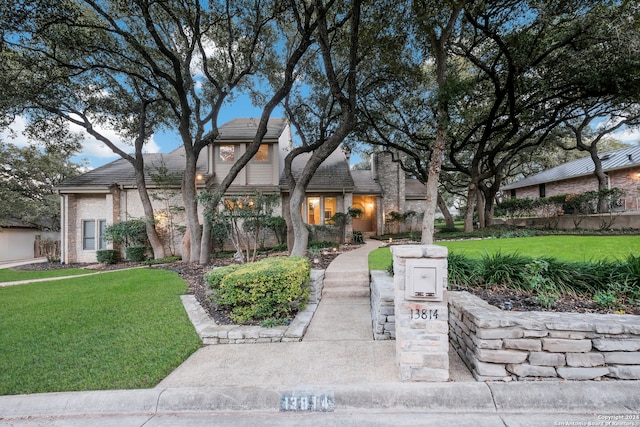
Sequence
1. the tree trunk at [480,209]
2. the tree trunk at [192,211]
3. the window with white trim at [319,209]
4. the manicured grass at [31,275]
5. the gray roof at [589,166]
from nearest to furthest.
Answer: the manicured grass at [31,275] < the tree trunk at [192,211] < the window with white trim at [319,209] < the gray roof at [589,166] < the tree trunk at [480,209]

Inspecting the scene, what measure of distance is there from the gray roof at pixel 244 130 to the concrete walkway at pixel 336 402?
10.4m

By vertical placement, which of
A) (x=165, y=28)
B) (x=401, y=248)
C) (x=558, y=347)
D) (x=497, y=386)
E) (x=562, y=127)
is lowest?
(x=497, y=386)

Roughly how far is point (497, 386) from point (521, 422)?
0.29 m

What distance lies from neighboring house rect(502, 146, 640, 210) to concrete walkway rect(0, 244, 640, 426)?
48.9 ft

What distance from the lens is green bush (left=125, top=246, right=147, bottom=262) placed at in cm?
1043

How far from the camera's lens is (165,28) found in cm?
859

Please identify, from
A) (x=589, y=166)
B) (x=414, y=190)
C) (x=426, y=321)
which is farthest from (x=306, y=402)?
(x=589, y=166)

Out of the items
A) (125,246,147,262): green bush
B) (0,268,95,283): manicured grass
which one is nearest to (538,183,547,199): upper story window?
(125,246,147,262): green bush

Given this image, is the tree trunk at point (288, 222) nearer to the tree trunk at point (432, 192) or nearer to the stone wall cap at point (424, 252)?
the tree trunk at point (432, 192)

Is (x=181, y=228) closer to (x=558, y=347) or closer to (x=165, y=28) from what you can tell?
(x=165, y=28)

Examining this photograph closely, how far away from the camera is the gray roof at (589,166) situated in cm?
1288

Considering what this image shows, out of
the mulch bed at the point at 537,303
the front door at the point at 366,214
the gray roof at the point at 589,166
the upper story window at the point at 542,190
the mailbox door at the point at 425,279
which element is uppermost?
A: the gray roof at the point at 589,166

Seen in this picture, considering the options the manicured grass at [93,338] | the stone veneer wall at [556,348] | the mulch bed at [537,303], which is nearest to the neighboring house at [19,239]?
the manicured grass at [93,338]

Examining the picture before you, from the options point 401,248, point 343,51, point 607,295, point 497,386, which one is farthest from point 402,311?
point 343,51
